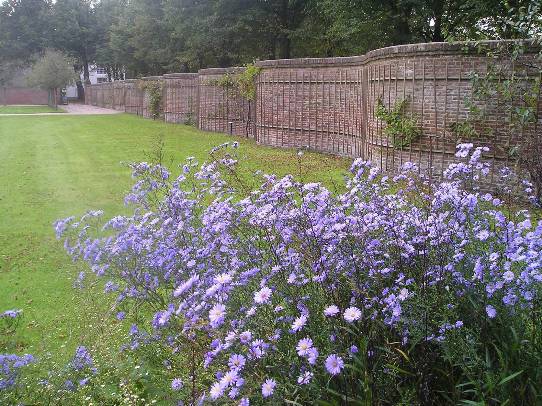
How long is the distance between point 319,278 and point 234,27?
33943 millimetres

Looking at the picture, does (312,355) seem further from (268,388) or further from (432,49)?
(432,49)

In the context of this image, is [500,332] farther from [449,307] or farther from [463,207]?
[463,207]

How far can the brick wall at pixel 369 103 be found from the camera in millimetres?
→ 9969

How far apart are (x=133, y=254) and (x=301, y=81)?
13.6m

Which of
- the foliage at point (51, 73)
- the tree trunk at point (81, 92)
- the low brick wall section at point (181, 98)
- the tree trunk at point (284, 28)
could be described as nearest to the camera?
the low brick wall section at point (181, 98)

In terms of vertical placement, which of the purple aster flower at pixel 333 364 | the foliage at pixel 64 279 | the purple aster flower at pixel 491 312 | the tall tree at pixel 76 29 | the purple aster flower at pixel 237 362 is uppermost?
the tall tree at pixel 76 29

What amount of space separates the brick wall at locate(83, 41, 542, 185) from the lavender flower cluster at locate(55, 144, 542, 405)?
1.35 m

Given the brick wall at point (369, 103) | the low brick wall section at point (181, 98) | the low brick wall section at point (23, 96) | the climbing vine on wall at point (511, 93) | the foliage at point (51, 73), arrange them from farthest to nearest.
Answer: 1. the low brick wall section at point (23, 96)
2. the foliage at point (51, 73)
3. the low brick wall section at point (181, 98)
4. the brick wall at point (369, 103)
5. the climbing vine on wall at point (511, 93)

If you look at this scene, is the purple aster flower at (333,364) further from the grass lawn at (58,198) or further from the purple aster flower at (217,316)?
the grass lawn at (58,198)

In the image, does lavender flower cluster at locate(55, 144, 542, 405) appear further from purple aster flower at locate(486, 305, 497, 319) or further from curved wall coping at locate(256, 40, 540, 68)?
curved wall coping at locate(256, 40, 540, 68)

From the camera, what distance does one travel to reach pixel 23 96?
231ft

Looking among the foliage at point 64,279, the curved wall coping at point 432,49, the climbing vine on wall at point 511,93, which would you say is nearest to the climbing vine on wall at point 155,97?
the foliage at point 64,279

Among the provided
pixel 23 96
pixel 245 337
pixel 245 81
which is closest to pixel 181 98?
pixel 245 81

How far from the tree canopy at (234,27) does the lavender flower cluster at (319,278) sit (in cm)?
592
